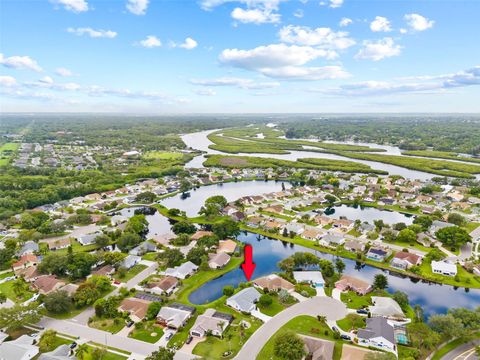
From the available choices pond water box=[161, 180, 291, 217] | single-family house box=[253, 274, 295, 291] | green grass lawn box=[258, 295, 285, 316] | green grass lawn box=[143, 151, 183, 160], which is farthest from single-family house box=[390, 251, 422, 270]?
green grass lawn box=[143, 151, 183, 160]

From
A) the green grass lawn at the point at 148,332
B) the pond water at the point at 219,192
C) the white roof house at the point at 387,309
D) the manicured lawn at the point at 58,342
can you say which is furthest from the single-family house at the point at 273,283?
the pond water at the point at 219,192

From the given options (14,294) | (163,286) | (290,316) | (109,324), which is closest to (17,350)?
(109,324)

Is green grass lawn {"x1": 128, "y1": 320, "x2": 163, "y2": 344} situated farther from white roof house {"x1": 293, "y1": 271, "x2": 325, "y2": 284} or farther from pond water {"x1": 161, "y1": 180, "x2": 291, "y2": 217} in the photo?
pond water {"x1": 161, "y1": 180, "x2": 291, "y2": 217}

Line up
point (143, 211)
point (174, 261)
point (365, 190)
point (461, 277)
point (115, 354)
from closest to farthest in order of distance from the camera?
point (115, 354) → point (461, 277) → point (174, 261) → point (143, 211) → point (365, 190)

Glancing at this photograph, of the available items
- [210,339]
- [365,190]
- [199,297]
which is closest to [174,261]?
[199,297]

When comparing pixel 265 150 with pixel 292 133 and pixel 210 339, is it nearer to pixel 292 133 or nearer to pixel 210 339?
pixel 292 133

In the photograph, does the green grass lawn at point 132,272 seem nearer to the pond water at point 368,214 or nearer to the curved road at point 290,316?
the curved road at point 290,316
